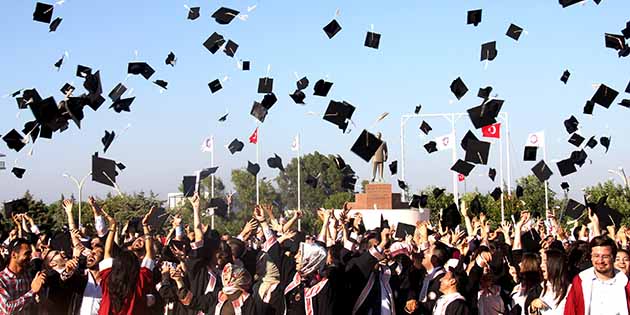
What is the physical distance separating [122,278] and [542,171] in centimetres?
1189

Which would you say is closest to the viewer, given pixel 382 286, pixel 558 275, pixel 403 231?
pixel 558 275

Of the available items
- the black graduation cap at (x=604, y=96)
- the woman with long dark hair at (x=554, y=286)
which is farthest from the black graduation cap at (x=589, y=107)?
the woman with long dark hair at (x=554, y=286)

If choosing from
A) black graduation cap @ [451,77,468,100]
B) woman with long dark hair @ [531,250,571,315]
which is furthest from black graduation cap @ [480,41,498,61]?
woman with long dark hair @ [531,250,571,315]

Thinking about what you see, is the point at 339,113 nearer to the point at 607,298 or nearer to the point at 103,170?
the point at 103,170

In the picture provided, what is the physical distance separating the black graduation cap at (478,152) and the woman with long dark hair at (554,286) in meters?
7.82

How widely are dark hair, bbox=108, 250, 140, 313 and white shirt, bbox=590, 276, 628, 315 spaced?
3170 mm

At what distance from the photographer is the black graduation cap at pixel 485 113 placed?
14.7 m

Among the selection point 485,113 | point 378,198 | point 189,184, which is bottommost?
point 189,184

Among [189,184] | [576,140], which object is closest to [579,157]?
[576,140]

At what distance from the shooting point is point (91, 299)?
7297 mm

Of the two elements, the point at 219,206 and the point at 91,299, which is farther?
the point at 219,206

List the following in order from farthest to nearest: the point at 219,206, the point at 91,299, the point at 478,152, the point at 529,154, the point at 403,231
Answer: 1. the point at 529,154
2. the point at 219,206
3. the point at 478,152
4. the point at 403,231
5. the point at 91,299

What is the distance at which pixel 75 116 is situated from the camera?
11.8 m

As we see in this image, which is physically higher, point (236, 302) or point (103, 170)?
point (103, 170)
